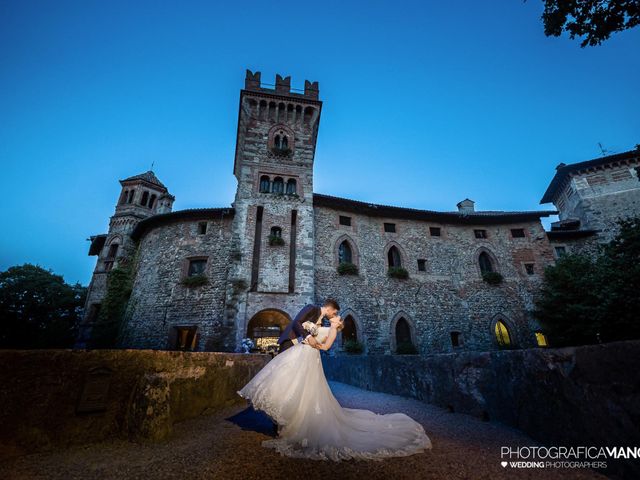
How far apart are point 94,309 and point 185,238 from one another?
885 cm

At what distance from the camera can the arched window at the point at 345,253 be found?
15.7 metres

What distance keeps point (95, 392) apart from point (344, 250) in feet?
45.2

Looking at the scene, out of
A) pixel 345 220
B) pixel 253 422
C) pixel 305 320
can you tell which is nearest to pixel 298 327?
pixel 305 320

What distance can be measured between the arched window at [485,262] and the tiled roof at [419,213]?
225 cm

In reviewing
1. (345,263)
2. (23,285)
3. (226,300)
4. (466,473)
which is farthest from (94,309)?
(466,473)

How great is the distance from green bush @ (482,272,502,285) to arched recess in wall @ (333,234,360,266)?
8.16m

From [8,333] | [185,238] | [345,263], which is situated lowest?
[8,333]

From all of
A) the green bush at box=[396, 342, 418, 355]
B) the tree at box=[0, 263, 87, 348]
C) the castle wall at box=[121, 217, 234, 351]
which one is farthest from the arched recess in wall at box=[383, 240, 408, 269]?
the tree at box=[0, 263, 87, 348]

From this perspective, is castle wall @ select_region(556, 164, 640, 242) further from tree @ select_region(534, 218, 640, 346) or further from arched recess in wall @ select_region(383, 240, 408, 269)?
arched recess in wall @ select_region(383, 240, 408, 269)

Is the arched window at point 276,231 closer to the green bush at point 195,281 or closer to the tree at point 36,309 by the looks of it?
the green bush at point 195,281

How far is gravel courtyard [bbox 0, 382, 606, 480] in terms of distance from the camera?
214cm

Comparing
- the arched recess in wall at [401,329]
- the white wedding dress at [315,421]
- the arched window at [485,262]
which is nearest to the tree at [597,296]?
the arched window at [485,262]

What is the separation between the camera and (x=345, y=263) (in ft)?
48.8

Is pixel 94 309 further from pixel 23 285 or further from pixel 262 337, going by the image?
pixel 262 337
